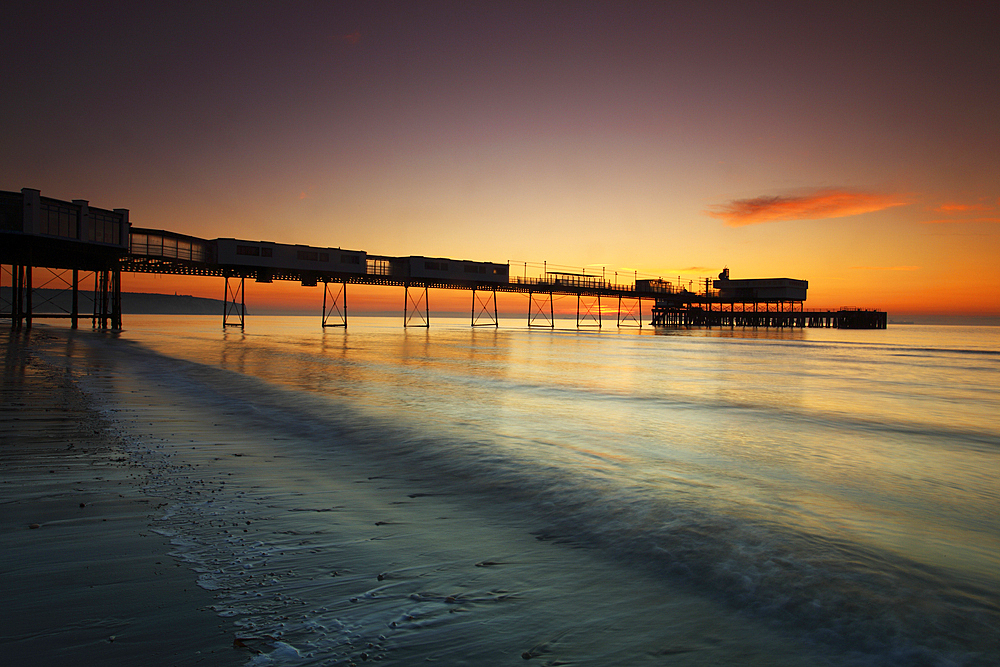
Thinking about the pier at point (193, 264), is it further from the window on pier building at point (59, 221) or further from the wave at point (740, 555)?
the wave at point (740, 555)

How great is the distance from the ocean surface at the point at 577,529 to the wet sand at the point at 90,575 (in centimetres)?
18

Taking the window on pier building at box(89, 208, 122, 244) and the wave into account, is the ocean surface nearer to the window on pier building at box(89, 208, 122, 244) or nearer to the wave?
the wave

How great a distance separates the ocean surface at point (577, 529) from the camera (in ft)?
10.2

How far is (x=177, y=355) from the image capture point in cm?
2362

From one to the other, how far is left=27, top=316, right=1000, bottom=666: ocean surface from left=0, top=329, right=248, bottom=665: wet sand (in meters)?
0.18

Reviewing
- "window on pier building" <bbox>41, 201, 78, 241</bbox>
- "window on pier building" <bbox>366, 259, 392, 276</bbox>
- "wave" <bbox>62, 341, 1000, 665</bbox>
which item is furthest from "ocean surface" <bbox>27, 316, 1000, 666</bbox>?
"window on pier building" <bbox>366, 259, 392, 276</bbox>

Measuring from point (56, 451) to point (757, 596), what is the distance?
7.84 metres

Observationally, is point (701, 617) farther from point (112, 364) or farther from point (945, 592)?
point (112, 364)

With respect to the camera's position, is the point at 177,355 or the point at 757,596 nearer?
the point at 757,596

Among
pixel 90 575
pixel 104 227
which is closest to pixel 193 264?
pixel 104 227

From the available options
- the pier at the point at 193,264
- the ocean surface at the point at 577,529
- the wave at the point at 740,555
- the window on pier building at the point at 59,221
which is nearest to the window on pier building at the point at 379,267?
the pier at the point at 193,264

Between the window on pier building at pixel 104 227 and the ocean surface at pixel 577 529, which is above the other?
the window on pier building at pixel 104 227

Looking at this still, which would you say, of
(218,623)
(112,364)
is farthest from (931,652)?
(112,364)

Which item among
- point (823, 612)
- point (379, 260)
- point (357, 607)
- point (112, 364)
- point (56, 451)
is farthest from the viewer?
point (379, 260)
